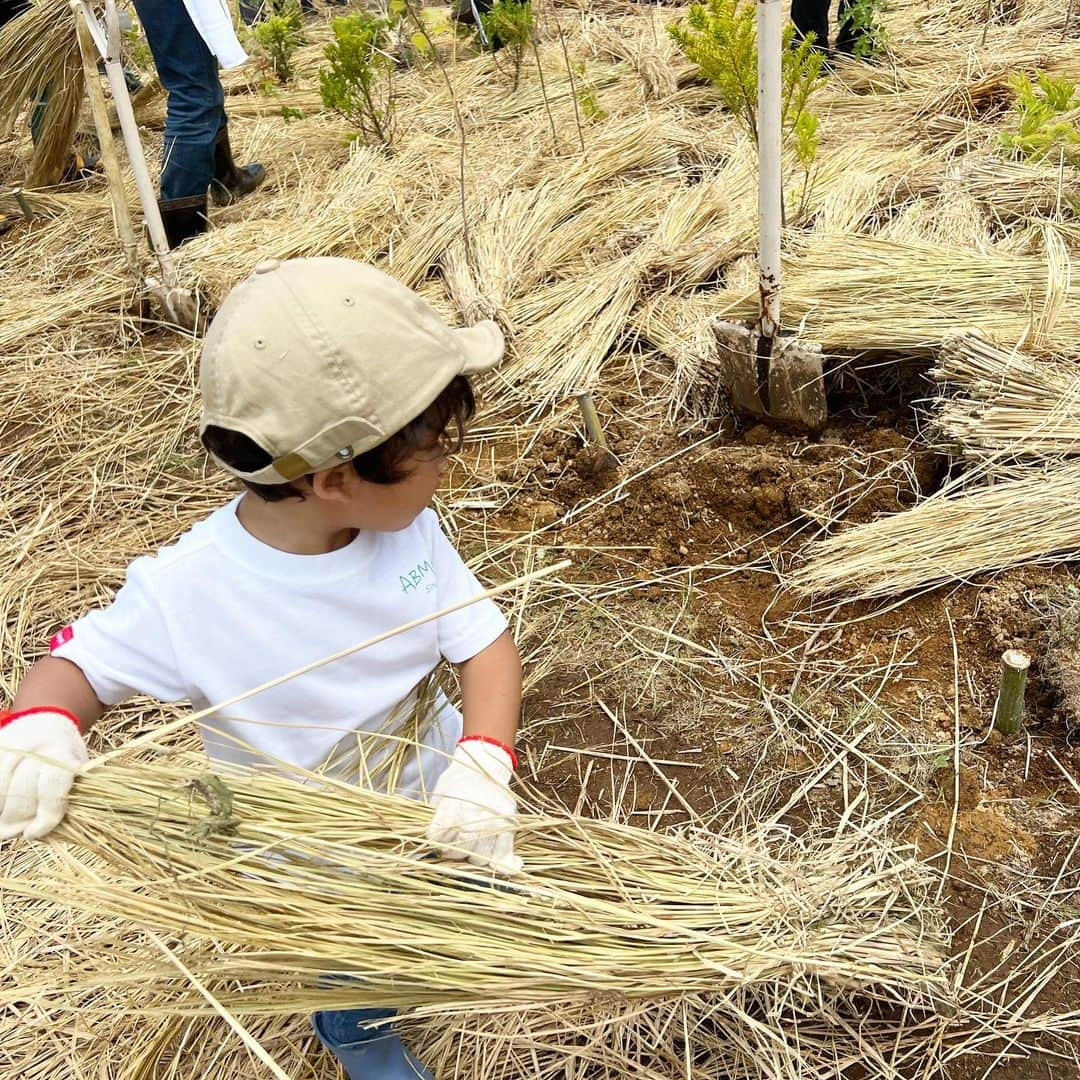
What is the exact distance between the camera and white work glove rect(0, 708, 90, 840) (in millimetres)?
979

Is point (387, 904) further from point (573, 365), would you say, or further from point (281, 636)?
point (573, 365)

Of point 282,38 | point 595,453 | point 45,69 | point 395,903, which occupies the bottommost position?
point 595,453

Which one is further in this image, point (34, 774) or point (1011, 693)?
point (1011, 693)

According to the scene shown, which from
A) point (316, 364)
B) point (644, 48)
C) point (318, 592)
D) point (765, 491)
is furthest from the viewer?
point (644, 48)

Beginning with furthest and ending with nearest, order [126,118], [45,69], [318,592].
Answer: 1. [45,69]
2. [126,118]
3. [318,592]

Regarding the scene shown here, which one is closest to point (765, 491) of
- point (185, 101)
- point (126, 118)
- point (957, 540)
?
point (957, 540)

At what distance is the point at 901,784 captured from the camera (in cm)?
163

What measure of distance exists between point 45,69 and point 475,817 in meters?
4.24

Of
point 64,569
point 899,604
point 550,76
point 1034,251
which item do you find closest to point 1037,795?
point 899,604

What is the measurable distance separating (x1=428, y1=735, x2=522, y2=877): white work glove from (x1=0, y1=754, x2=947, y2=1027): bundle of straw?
0.02 m

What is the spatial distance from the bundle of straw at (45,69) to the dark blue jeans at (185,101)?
0.66m

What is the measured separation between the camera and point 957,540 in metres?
1.92

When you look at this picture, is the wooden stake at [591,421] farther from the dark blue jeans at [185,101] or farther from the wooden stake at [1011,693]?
the dark blue jeans at [185,101]

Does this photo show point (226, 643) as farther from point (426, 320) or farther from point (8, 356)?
point (8, 356)
